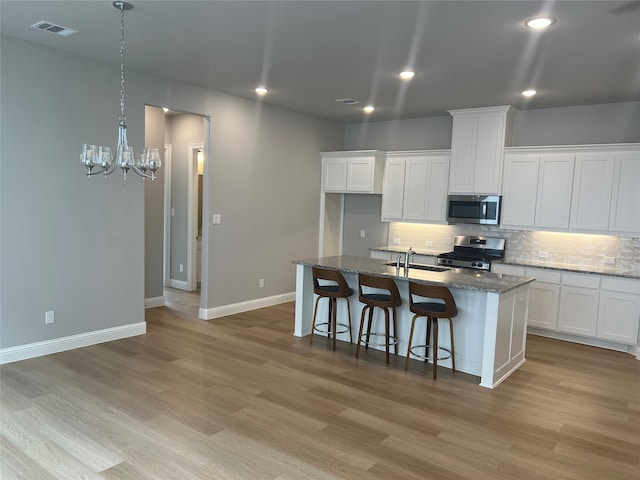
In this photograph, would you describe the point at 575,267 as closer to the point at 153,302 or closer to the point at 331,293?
the point at 331,293

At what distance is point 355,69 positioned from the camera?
452 centimetres

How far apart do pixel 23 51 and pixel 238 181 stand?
105 inches

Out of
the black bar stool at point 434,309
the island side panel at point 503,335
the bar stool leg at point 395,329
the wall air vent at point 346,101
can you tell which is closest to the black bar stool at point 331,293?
the bar stool leg at point 395,329

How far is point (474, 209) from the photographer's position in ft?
20.0

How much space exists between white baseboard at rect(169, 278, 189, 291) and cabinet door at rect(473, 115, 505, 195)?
15.5 ft

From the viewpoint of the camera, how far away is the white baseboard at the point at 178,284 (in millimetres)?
7656

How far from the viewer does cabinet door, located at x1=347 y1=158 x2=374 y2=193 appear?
6.99m

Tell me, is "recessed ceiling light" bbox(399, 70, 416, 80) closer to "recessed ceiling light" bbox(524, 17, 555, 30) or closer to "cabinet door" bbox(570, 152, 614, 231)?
"recessed ceiling light" bbox(524, 17, 555, 30)

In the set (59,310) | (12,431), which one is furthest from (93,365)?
(12,431)

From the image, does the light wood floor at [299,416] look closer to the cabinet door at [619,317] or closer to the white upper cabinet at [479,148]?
the cabinet door at [619,317]

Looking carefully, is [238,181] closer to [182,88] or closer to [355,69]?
[182,88]

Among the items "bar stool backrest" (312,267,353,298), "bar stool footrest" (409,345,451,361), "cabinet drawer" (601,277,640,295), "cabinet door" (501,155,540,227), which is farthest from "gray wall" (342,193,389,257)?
"cabinet drawer" (601,277,640,295)

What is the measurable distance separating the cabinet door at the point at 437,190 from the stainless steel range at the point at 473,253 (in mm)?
435

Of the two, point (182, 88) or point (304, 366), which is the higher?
point (182, 88)
